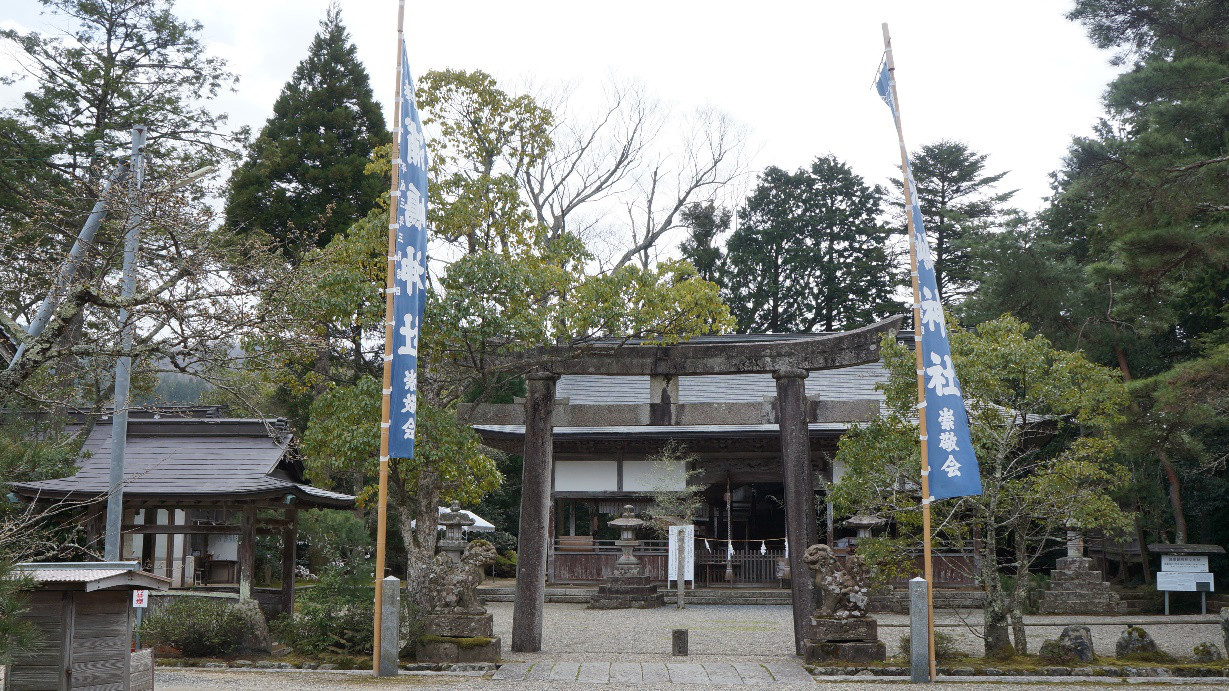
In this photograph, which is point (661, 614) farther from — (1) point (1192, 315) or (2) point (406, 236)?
(1) point (1192, 315)

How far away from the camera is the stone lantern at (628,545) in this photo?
67.7ft

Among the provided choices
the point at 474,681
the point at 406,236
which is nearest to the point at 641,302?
the point at 406,236

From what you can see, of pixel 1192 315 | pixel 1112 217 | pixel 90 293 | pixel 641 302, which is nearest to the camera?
pixel 90 293

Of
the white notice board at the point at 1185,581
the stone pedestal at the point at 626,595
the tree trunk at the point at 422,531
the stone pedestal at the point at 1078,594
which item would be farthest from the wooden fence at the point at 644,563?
the tree trunk at the point at 422,531

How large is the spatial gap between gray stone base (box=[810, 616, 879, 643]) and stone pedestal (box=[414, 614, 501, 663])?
3530 millimetres

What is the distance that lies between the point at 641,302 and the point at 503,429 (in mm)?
11727

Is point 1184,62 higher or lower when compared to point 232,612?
higher

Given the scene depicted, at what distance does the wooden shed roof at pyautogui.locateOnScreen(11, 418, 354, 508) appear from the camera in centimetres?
1194

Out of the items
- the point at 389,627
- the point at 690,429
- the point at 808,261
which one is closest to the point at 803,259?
the point at 808,261

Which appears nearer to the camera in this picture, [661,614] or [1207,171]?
[1207,171]

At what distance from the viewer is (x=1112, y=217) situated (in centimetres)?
1388

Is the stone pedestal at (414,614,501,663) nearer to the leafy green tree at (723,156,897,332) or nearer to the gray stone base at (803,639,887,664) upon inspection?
the gray stone base at (803,639,887,664)

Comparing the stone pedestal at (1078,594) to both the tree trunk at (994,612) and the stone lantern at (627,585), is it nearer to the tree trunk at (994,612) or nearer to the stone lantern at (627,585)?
the stone lantern at (627,585)

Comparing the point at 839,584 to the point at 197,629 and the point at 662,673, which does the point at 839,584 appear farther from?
the point at 197,629
